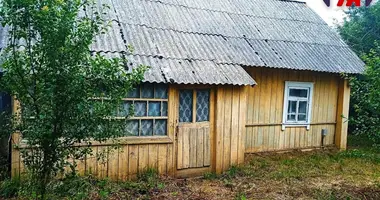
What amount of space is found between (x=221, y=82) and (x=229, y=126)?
3.46 ft

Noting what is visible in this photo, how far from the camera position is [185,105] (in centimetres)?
696

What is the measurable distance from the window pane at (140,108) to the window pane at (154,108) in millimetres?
129

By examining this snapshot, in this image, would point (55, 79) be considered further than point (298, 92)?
No

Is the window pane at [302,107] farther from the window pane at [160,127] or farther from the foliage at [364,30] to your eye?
the foliage at [364,30]

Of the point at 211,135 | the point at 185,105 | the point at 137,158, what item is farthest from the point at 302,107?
the point at 137,158

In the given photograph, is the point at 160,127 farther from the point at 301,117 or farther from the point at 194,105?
the point at 301,117

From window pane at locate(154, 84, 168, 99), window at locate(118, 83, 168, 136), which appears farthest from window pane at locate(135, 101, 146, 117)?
window pane at locate(154, 84, 168, 99)

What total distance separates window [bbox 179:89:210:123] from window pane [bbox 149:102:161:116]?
0.50m

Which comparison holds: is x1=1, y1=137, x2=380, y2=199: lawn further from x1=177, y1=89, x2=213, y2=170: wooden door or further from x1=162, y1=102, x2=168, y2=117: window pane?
x1=162, y1=102, x2=168, y2=117: window pane

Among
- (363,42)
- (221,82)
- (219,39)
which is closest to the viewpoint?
(221,82)

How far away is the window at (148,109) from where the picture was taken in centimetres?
641

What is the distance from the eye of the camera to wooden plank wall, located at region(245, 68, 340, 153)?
29.6 ft

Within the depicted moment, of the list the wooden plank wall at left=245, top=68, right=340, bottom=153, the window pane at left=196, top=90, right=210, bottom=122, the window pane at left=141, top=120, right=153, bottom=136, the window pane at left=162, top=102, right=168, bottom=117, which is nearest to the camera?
the window pane at left=141, top=120, right=153, bottom=136

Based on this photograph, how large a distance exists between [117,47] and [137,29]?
1.05 meters
